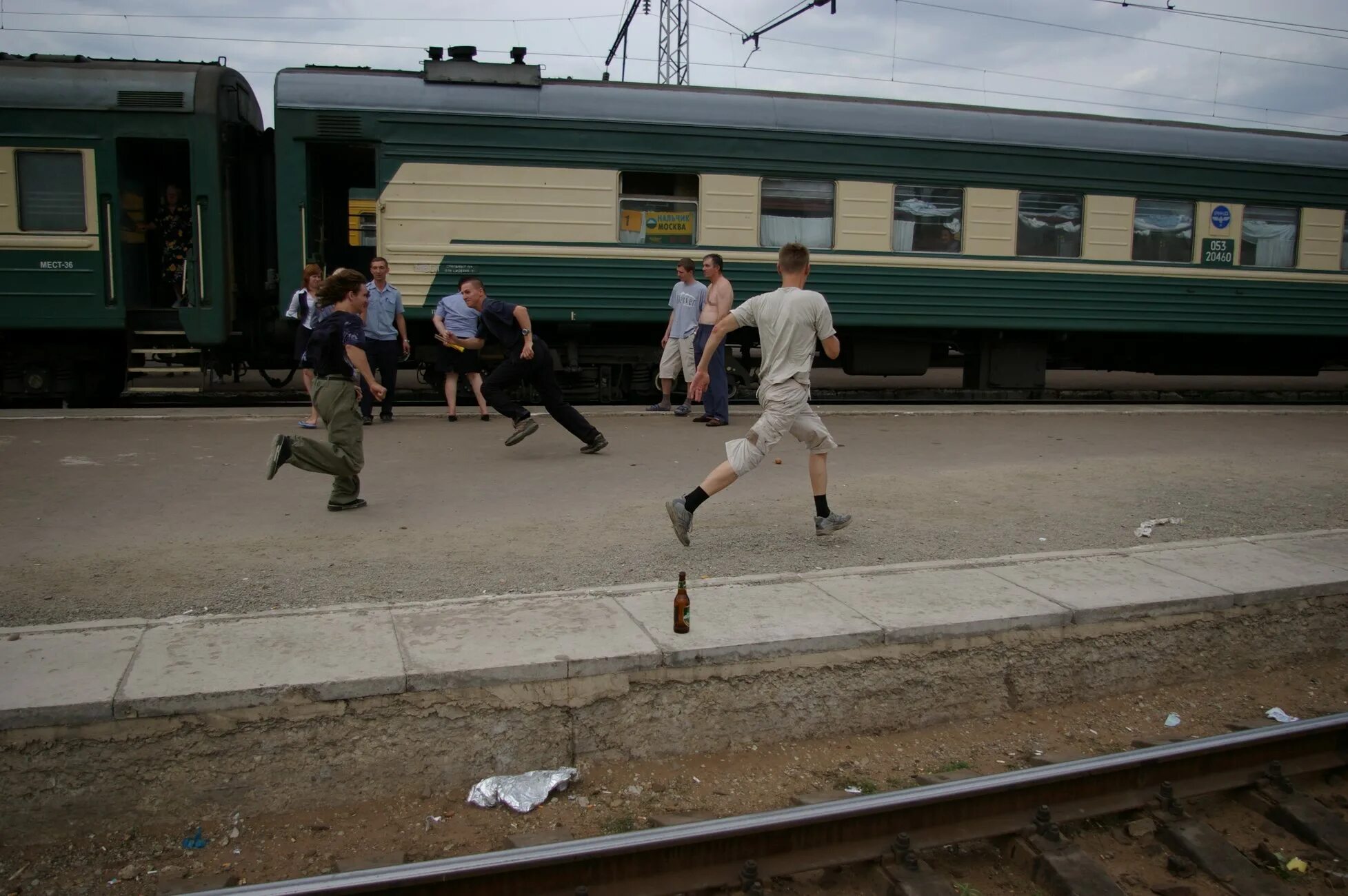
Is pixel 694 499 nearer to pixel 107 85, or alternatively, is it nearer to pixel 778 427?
pixel 778 427

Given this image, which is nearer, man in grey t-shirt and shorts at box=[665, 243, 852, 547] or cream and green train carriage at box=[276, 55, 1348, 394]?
man in grey t-shirt and shorts at box=[665, 243, 852, 547]

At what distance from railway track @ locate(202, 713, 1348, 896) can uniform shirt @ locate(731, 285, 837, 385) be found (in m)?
2.84

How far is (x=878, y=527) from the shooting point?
674cm

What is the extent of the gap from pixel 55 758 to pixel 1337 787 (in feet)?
15.7

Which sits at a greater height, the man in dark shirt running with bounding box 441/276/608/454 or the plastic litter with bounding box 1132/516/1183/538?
the man in dark shirt running with bounding box 441/276/608/454

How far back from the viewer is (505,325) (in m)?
8.90

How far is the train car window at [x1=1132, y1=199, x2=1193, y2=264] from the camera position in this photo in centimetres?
1398

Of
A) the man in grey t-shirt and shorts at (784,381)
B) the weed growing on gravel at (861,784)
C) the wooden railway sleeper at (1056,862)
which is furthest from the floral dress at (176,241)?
the wooden railway sleeper at (1056,862)

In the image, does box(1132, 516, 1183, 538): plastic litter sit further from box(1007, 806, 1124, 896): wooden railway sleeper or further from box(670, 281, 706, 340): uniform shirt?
box(670, 281, 706, 340): uniform shirt

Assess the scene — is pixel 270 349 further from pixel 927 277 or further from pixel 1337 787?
pixel 1337 787

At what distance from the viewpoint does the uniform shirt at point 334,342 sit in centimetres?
672

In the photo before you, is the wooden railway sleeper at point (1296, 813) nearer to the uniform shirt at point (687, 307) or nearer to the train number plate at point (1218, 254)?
the uniform shirt at point (687, 307)

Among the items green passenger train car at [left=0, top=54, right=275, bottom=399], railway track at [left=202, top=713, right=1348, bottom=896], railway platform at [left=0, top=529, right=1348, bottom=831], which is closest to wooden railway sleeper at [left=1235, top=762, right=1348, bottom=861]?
railway track at [left=202, top=713, right=1348, bottom=896]

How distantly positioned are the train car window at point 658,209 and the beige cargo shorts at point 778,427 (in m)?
6.59
